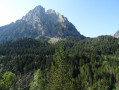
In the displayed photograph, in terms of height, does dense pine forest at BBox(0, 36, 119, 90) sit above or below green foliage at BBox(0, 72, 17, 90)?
below

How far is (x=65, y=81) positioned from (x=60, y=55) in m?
6.35

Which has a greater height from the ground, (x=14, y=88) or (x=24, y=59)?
(x=14, y=88)

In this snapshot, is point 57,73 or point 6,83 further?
point 57,73

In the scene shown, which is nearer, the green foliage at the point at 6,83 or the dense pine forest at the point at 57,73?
the green foliage at the point at 6,83

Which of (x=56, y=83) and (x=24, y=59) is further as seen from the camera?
(x=24, y=59)

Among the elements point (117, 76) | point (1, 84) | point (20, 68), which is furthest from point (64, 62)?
point (20, 68)

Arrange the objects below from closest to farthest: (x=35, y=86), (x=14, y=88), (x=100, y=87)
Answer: (x=14, y=88), (x=35, y=86), (x=100, y=87)

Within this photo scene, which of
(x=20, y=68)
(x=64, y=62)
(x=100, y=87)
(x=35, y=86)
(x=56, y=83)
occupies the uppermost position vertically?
(x=64, y=62)

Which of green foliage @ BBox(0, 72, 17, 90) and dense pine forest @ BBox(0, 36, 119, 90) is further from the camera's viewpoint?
dense pine forest @ BBox(0, 36, 119, 90)

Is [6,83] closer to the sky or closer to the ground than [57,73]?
closer to the sky

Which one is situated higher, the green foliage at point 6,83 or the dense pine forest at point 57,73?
the green foliage at point 6,83

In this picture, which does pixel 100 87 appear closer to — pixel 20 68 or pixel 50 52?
pixel 20 68

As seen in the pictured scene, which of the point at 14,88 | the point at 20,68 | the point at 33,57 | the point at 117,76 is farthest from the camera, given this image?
the point at 33,57

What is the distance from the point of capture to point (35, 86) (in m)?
50.0
